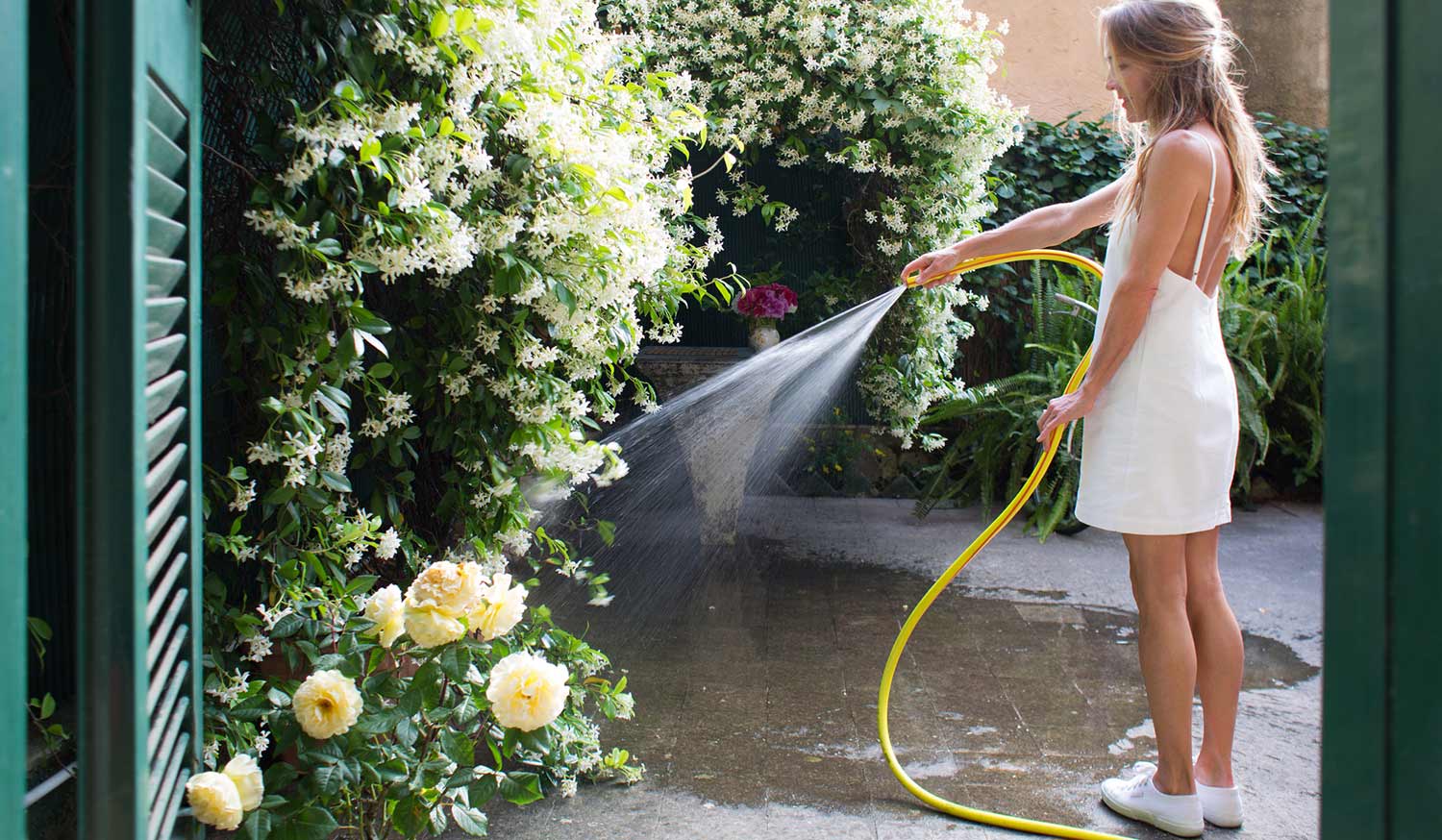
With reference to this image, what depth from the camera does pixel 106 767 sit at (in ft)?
3.90

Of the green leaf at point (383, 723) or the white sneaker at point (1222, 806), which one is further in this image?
the white sneaker at point (1222, 806)

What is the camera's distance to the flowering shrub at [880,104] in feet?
15.3

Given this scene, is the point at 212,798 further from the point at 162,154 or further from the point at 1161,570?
the point at 1161,570

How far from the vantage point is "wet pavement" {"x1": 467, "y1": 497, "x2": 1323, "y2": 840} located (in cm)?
261

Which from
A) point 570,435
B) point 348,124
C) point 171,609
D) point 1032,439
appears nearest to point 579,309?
point 570,435

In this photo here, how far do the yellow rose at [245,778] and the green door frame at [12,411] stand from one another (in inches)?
31.1

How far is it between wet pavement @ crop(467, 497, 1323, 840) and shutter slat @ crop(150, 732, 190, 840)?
39.0 inches

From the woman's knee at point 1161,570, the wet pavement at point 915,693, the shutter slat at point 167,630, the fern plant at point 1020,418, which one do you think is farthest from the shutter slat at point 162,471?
the fern plant at point 1020,418

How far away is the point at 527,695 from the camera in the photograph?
193 cm

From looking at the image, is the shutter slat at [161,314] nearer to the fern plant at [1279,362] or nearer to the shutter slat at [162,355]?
the shutter slat at [162,355]

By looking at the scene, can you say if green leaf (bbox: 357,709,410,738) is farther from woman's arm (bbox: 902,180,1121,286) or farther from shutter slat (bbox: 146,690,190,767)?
woman's arm (bbox: 902,180,1121,286)

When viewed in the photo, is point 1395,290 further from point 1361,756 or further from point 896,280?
point 896,280

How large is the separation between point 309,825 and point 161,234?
40.8 inches

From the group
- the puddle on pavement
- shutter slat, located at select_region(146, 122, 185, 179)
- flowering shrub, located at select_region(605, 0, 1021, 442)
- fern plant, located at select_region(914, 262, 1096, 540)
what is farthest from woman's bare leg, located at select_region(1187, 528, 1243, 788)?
fern plant, located at select_region(914, 262, 1096, 540)
